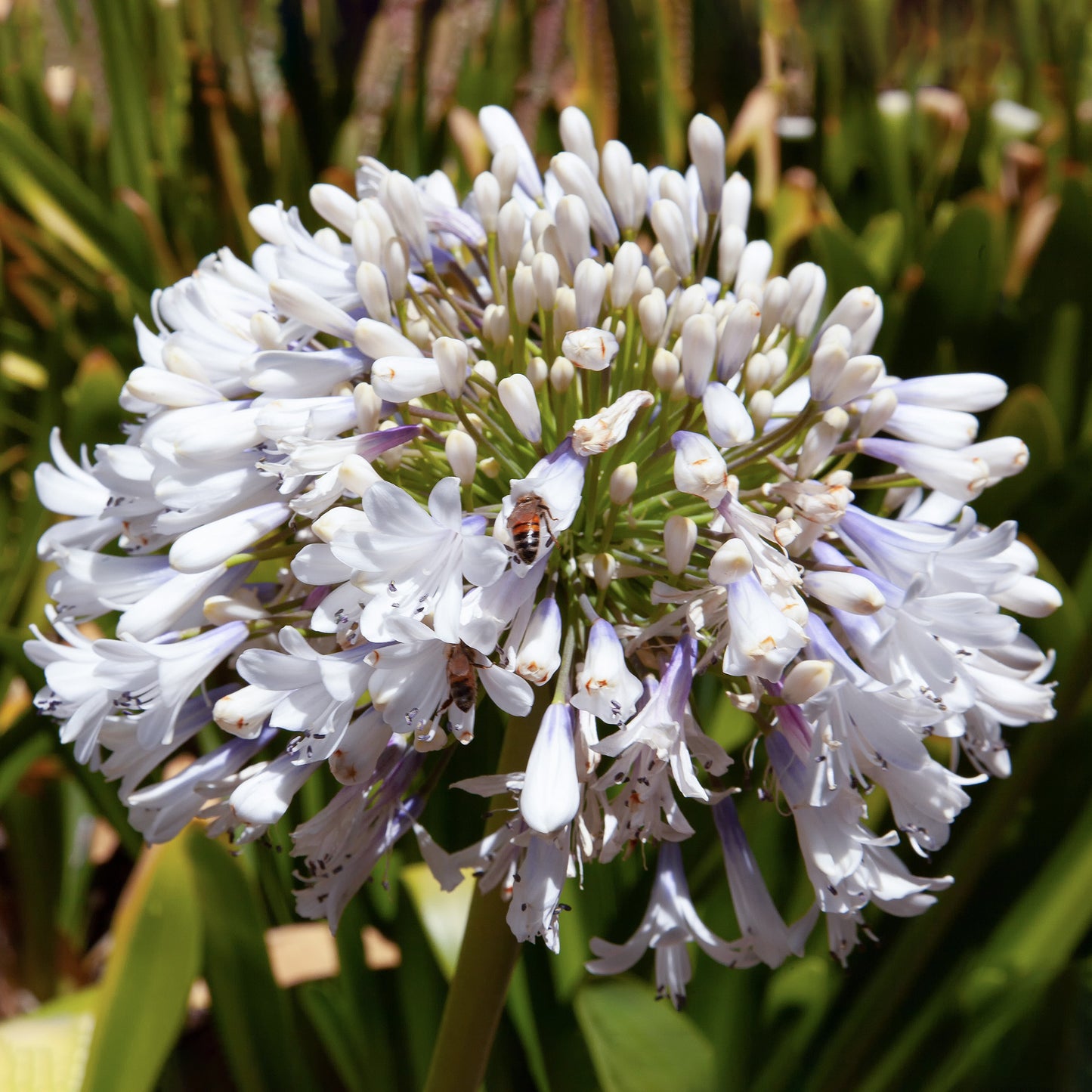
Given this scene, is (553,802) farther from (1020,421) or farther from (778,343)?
(1020,421)

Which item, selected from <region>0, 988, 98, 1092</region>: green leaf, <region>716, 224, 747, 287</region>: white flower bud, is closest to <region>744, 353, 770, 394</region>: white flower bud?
<region>716, 224, 747, 287</region>: white flower bud

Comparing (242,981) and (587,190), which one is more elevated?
(587,190)

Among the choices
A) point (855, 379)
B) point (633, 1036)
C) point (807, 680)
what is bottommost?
point (633, 1036)

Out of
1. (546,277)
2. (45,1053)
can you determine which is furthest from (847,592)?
(45,1053)

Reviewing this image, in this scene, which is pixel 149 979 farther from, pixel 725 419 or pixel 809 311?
pixel 809 311

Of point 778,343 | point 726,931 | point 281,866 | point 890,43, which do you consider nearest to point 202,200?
point 281,866

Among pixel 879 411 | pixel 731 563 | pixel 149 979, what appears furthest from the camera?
pixel 149 979

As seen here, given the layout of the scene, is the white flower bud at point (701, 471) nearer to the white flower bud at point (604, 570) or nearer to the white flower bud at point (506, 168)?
the white flower bud at point (604, 570)
